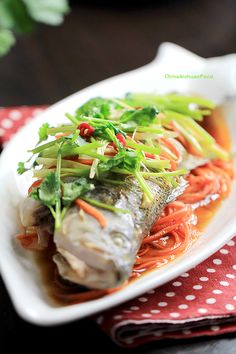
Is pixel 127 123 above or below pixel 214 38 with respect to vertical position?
above

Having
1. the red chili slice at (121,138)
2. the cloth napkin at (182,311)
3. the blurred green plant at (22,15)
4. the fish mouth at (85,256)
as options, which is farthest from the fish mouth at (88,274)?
the blurred green plant at (22,15)

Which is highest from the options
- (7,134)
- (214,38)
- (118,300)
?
(118,300)

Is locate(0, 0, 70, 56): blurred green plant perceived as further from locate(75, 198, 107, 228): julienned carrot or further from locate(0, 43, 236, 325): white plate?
locate(75, 198, 107, 228): julienned carrot

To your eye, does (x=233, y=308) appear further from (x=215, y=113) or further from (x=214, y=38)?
(x=214, y=38)

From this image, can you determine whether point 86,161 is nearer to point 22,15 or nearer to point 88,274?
point 88,274

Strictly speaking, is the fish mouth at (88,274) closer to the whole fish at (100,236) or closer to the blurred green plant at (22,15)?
the whole fish at (100,236)

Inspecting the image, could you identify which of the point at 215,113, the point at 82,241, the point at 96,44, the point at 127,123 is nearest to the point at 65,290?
the point at 82,241
